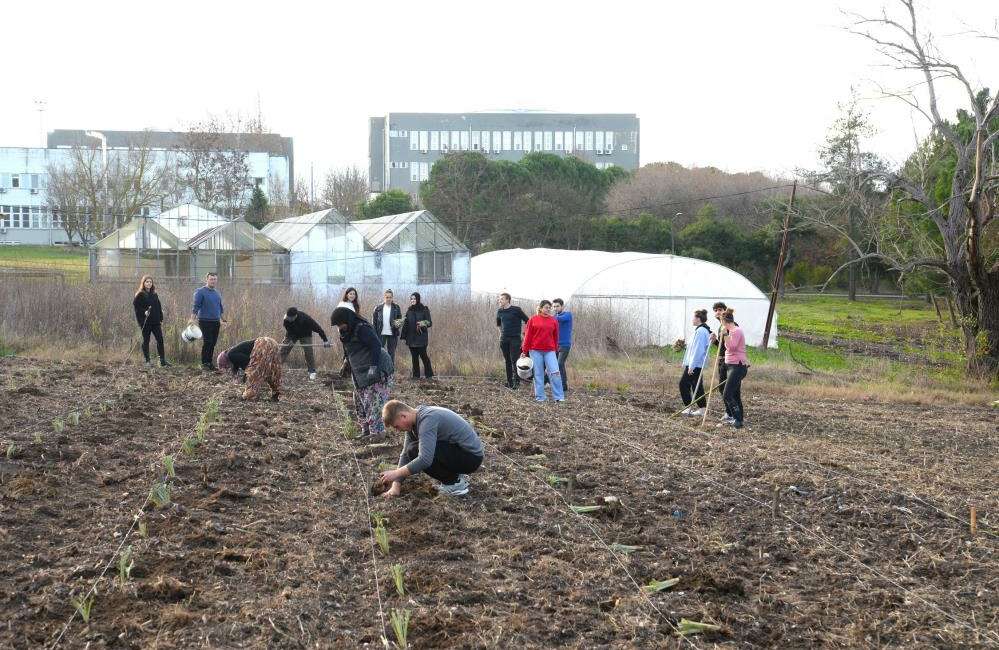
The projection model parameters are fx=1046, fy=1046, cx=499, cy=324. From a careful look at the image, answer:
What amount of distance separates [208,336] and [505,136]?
75178mm

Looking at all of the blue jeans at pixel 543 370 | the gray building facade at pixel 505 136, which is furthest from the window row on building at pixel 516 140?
the blue jeans at pixel 543 370

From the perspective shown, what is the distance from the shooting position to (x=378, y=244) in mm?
31500

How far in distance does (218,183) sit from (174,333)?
35.1 metres

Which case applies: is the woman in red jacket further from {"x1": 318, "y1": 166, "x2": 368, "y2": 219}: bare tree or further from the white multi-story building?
the white multi-story building

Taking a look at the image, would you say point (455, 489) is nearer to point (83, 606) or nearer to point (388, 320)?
point (83, 606)

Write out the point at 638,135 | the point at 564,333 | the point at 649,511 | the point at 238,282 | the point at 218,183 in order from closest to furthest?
the point at 649,511, the point at 564,333, the point at 238,282, the point at 218,183, the point at 638,135

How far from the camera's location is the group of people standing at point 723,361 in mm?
12578

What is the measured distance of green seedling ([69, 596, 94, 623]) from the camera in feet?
17.3

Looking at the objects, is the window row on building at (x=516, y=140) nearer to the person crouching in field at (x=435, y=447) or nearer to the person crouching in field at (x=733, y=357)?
the person crouching in field at (x=733, y=357)

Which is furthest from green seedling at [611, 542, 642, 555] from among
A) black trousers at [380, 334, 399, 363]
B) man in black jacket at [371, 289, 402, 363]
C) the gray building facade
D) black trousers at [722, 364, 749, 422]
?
the gray building facade

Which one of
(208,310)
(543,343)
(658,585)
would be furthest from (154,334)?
(658,585)

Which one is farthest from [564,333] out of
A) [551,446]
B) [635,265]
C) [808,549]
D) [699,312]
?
[635,265]

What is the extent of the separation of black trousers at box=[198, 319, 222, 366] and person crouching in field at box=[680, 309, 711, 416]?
763 centimetres

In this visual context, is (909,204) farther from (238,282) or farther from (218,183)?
(218,183)
